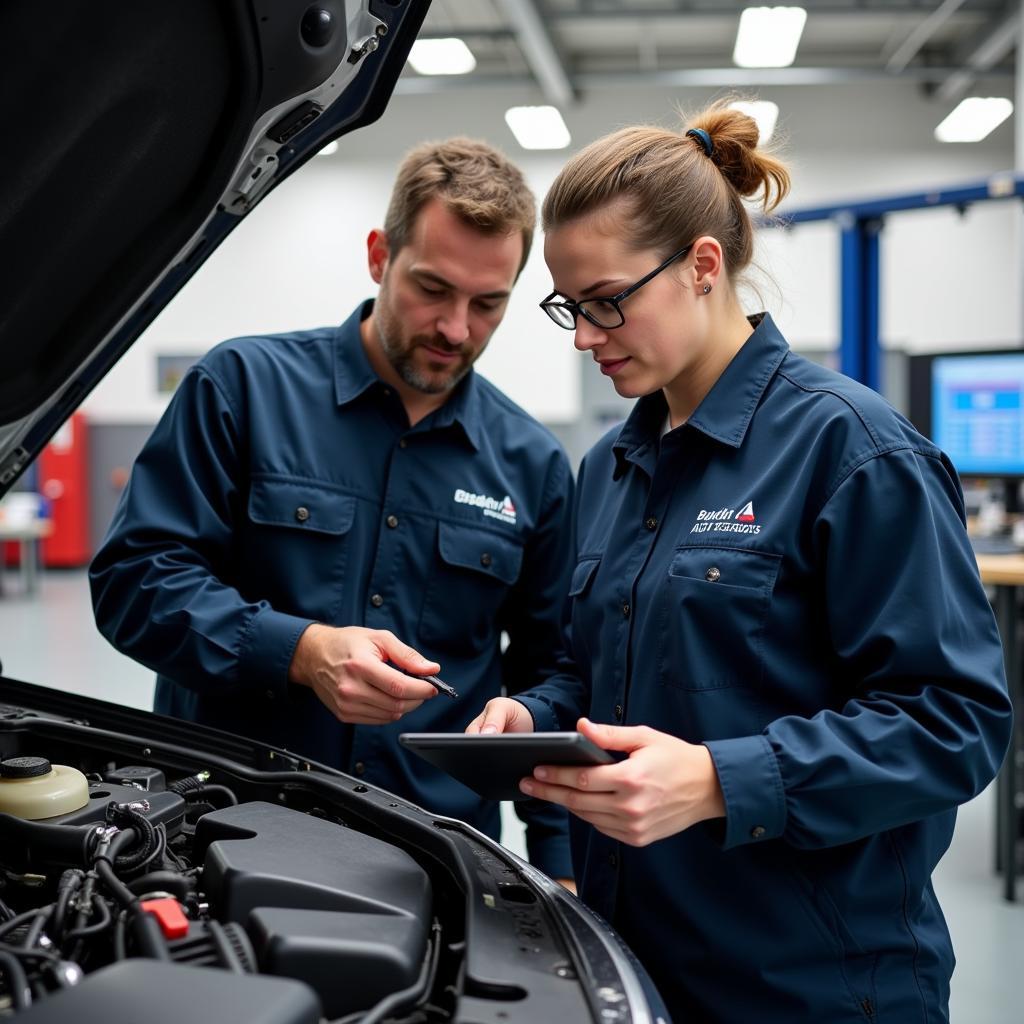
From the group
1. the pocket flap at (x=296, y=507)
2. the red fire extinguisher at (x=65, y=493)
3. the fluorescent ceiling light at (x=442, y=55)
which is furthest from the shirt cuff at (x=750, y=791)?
the red fire extinguisher at (x=65, y=493)

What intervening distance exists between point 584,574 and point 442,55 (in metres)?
6.04

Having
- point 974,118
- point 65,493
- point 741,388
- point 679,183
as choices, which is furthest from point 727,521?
point 65,493

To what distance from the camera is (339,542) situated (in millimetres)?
1558

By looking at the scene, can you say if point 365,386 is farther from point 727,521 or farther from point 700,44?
point 700,44

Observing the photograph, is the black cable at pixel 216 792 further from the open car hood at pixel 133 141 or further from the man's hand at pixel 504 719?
the open car hood at pixel 133 141

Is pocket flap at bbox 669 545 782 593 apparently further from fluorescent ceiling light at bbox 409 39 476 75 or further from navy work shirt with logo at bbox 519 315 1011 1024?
fluorescent ceiling light at bbox 409 39 476 75

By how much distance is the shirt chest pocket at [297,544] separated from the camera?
60.5 inches

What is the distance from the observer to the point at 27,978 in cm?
76

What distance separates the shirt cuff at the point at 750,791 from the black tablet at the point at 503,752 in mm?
103

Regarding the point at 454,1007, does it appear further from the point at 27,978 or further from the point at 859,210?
the point at 859,210

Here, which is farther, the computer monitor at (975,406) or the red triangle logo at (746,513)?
the computer monitor at (975,406)

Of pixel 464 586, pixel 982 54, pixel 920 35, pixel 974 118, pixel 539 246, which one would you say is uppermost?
pixel 920 35

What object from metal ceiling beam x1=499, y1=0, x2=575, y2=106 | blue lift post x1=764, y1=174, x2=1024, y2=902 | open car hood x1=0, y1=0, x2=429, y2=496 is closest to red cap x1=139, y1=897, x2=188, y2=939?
open car hood x1=0, y1=0, x2=429, y2=496

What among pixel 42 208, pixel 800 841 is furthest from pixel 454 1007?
pixel 42 208
